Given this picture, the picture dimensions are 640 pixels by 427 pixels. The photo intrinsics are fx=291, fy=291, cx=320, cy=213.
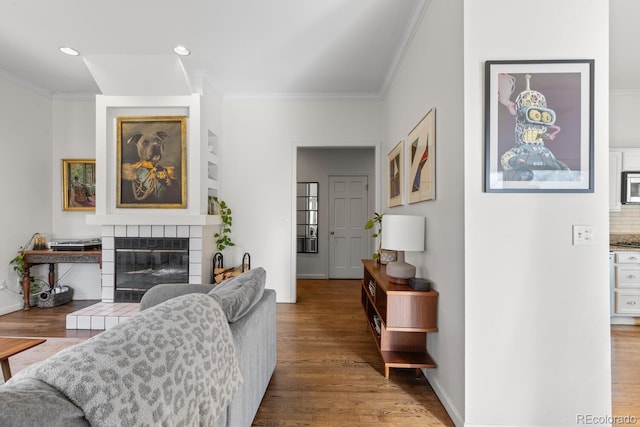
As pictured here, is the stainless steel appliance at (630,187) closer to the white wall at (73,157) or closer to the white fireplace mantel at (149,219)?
the white fireplace mantel at (149,219)

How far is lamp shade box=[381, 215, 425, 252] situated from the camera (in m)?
2.05

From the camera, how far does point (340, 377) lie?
2070 millimetres

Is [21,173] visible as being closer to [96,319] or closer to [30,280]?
A: [30,280]

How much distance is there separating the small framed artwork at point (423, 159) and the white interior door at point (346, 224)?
2.80 metres

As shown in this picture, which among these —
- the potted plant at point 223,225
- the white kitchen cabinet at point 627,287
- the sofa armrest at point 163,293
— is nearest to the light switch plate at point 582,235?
the sofa armrest at point 163,293

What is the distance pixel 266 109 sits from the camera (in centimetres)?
391

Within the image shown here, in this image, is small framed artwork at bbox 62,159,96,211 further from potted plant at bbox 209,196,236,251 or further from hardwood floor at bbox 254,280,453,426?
hardwood floor at bbox 254,280,453,426

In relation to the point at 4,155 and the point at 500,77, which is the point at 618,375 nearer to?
the point at 500,77

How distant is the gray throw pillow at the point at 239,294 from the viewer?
1339mm

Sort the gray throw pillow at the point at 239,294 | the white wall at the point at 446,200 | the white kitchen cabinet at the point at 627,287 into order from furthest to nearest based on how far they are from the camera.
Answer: the white kitchen cabinet at the point at 627,287
the white wall at the point at 446,200
the gray throw pillow at the point at 239,294

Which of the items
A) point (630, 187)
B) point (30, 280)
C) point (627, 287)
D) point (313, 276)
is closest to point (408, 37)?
point (630, 187)

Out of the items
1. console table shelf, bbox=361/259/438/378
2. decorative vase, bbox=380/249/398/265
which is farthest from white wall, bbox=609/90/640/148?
console table shelf, bbox=361/259/438/378

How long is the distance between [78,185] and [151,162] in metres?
1.44

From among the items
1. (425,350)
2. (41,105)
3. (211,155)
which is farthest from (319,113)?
(41,105)
